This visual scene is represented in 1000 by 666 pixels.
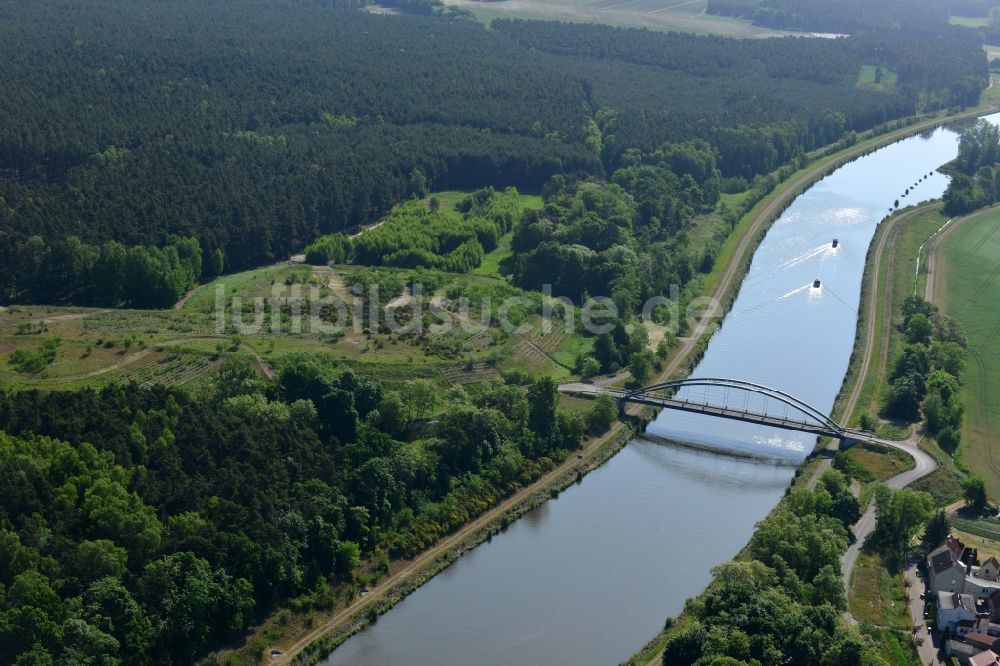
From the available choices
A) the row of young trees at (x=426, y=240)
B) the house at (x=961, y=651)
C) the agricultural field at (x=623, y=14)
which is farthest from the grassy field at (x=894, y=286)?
the agricultural field at (x=623, y=14)

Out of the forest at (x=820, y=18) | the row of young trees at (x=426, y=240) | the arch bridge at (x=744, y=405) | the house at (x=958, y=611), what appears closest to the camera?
the house at (x=958, y=611)

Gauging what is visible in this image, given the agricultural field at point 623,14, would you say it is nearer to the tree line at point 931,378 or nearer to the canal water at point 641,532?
the canal water at point 641,532

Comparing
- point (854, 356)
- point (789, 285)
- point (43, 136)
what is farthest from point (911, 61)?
point (43, 136)

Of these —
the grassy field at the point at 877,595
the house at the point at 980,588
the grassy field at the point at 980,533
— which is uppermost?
the house at the point at 980,588

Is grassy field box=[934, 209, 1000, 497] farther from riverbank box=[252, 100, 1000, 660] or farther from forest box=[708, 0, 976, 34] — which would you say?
forest box=[708, 0, 976, 34]

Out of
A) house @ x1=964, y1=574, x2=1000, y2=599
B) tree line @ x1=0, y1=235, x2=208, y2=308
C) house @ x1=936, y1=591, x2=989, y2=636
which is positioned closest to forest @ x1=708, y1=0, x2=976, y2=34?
tree line @ x1=0, y1=235, x2=208, y2=308

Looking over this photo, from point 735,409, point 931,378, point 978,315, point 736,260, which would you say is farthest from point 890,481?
point 736,260

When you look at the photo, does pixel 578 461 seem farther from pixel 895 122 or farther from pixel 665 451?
pixel 895 122
